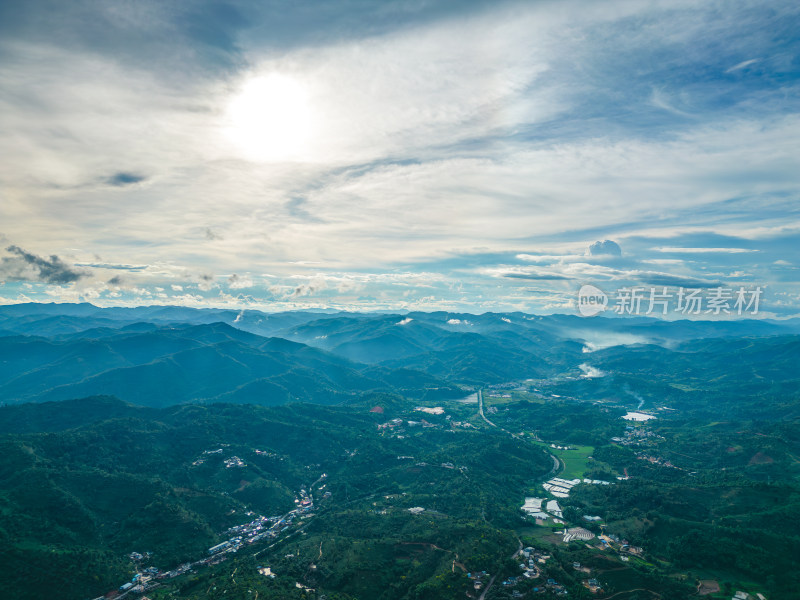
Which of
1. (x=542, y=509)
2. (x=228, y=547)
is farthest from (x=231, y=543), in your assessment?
(x=542, y=509)

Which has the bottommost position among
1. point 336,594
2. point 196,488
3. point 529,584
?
point 196,488

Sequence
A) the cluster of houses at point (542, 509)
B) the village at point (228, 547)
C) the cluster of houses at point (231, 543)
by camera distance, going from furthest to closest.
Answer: the cluster of houses at point (542, 509), the cluster of houses at point (231, 543), the village at point (228, 547)

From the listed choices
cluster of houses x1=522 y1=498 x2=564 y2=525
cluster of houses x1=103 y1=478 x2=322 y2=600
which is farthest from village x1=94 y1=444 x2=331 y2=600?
cluster of houses x1=522 y1=498 x2=564 y2=525

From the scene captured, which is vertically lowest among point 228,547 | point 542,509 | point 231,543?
point 231,543

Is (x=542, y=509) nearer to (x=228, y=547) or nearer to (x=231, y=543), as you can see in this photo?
(x=231, y=543)

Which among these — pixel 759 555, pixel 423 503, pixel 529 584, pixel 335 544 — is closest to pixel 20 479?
pixel 335 544

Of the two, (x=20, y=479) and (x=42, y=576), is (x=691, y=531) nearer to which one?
(x=42, y=576)

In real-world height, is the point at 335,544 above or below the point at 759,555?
below

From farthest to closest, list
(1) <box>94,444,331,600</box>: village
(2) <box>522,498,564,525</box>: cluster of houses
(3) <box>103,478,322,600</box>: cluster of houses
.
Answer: (2) <box>522,498,564,525</box>: cluster of houses → (3) <box>103,478,322,600</box>: cluster of houses → (1) <box>94,444,331,600</box>: village

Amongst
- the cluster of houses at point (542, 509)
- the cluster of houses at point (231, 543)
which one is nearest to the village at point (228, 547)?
the cluster of houses at point (231, 543)

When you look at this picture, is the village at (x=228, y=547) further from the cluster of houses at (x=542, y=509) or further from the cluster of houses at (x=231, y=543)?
the cluster of houses at (x=542, y=509)

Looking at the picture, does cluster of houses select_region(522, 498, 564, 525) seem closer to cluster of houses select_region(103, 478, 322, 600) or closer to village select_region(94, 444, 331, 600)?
village select_region(94, 444, 331, 600)
